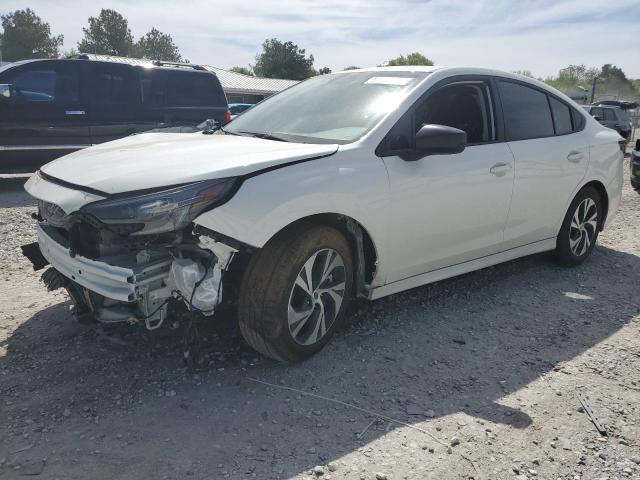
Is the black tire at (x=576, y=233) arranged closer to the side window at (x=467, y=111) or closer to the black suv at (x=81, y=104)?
the side window at (x=467, y=111)

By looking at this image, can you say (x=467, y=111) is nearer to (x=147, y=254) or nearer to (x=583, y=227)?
(x=583, y=227)

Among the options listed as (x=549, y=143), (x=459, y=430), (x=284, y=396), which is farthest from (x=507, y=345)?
(x=549, y=143)

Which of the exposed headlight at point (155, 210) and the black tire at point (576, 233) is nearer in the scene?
the exposed headlight at point (155, 210)

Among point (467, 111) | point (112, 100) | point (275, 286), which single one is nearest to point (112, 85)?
point (112, 100)

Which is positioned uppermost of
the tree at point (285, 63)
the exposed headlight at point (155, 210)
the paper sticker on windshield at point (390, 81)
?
the tree at point (285, 63)

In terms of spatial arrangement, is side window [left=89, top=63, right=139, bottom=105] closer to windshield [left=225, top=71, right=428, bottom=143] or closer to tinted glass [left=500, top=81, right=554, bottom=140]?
windshield [left=225, top=71, right=428, bottom=143]

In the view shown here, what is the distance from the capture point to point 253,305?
2.84m

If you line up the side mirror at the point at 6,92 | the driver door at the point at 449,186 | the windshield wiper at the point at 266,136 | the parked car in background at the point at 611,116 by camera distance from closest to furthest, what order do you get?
the driver door at the point at 449,186
the windshield wiper at the point at 266,136
the side mirror at the point at 6,92
the parked car in background at the point at 611,116

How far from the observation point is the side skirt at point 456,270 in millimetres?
3463

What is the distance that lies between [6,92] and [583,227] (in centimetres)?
803

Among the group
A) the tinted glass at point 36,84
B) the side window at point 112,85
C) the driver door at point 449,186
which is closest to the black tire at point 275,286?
the driver door at point 449,186

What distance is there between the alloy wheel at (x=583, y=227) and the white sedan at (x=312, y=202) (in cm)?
37

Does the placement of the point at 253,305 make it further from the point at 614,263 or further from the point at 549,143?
the point at 614,263

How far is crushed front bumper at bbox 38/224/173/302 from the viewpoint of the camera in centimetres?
253
